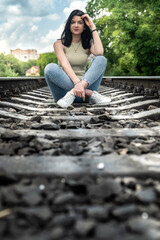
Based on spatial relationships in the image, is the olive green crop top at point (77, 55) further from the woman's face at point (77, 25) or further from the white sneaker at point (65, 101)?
the white sneaker at point (65, 101)

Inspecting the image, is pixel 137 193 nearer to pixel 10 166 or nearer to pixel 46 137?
pixel 10 166

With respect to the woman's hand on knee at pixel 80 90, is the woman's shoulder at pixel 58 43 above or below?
above

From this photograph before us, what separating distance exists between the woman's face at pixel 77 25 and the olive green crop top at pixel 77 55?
0.79ft

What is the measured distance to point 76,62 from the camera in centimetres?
381

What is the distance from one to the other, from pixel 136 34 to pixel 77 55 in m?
17.8

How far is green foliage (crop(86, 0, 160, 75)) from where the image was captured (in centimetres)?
1947

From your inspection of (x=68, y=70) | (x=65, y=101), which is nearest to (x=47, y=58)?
(x=68, y=70)

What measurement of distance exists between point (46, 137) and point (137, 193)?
0.96 metres

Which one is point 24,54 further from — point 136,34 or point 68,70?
point 68,70

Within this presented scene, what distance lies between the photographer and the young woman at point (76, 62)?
3.35 m

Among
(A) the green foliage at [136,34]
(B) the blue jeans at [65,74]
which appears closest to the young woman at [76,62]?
(B) the blue jeans at [65,74]

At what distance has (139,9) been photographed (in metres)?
22.4

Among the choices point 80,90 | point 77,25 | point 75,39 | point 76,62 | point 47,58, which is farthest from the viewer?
point 47,58

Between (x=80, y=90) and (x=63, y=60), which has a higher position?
(x=63, y=60)
